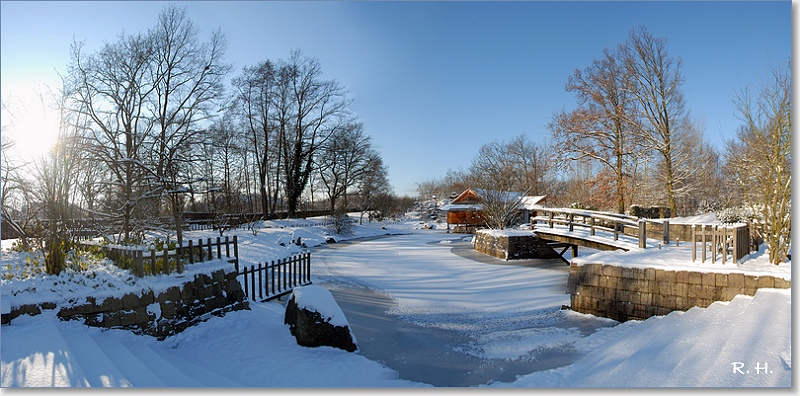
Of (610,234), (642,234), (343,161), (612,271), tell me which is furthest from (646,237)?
(343,161)

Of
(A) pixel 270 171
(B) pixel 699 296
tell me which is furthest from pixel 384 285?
(A) pixel 270 171

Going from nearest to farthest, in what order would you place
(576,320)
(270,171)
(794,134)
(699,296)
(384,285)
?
(794,134)
(699,296)
(576,320)
(384,285)
(270,171)

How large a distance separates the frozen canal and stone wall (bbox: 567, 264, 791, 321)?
0.41m

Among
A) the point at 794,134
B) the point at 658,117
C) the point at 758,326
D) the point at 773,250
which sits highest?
the point at 658,117

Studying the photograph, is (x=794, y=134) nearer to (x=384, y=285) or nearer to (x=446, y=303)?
(x=446, y=303)

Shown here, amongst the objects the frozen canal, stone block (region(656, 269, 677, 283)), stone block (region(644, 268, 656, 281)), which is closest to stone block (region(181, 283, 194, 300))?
the frozen canal

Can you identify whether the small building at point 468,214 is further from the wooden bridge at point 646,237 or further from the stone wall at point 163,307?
the stone wall at point 163,307

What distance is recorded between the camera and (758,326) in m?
4.69

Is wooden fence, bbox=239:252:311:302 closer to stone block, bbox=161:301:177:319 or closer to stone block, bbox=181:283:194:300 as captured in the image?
stone block, bbox=181:283:194:300

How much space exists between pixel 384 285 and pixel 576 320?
4814 mm

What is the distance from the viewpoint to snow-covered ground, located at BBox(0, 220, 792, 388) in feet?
12.7

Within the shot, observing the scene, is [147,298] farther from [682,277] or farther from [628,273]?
[682,277]

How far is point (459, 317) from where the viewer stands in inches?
301

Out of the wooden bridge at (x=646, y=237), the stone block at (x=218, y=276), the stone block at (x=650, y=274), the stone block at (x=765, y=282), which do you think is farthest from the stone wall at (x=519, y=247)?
the stone block at (x=218, y=276)
